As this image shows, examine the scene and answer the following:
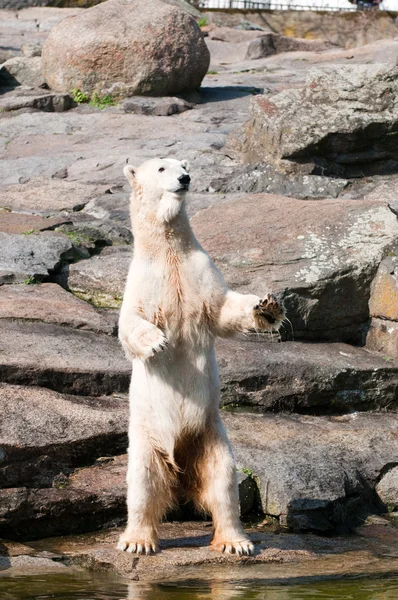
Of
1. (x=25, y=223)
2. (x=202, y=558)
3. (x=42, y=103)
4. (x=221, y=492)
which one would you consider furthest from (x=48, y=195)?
(x=202, y=558)

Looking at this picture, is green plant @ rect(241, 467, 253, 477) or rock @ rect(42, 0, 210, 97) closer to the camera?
green plant @ rect(241, 467, 253, 477)

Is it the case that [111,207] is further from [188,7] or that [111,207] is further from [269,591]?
[188,7]

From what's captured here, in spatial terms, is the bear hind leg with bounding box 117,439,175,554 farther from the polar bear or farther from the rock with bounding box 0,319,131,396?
the rock with bounding box 0,319,131,396

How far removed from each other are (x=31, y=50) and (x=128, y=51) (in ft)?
14.6

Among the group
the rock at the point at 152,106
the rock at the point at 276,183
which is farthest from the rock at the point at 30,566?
the rock at the point at 152,106

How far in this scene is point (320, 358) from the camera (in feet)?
26.5

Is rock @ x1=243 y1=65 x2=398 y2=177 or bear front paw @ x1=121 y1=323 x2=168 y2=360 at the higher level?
rock @ x1=243 y1=65 x2=398 y2=177

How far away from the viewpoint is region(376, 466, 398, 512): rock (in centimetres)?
693

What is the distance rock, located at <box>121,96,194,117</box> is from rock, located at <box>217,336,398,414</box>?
7441 millimetres

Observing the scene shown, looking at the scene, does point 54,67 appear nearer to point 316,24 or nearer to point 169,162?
point 169,162

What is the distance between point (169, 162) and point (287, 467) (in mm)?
2287

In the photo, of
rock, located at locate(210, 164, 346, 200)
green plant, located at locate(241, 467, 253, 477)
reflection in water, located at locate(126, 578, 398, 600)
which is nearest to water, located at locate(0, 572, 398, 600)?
reflection in water, located at locate(126, 578, 398, 600)

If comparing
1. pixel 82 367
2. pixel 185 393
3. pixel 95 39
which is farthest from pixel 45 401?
pixel 95 39

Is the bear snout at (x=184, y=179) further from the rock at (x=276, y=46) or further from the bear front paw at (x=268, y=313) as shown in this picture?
the rock at (x=276, y=46)
